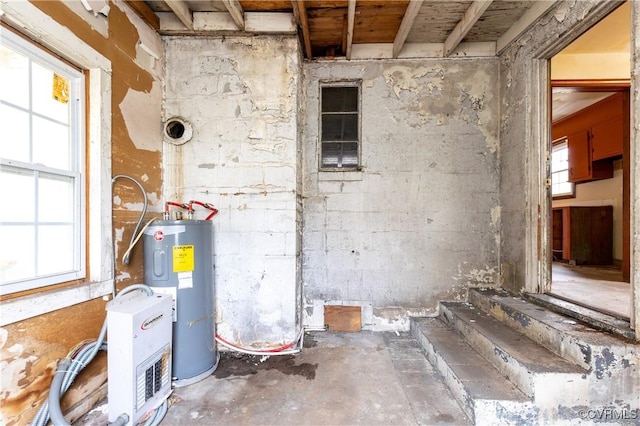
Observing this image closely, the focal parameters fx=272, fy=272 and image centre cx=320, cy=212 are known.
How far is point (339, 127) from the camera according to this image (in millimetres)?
3107

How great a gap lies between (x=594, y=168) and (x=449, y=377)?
4907mm

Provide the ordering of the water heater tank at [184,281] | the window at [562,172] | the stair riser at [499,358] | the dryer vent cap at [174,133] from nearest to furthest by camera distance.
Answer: the stair riser at [499,358] → the water heater tank at [184,281] → the dryer vent cap at [174,133] → the window at [562,172]

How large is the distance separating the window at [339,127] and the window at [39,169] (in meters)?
2.11

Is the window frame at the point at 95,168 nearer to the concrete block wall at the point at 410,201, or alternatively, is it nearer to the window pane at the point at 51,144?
the window pane at the point at 51,144

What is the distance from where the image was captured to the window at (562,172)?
5395 millimetres

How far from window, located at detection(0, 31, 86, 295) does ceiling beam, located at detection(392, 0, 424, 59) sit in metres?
2.56

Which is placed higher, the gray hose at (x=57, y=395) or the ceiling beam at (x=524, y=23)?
the ceiling beam at (x=524, y=23)

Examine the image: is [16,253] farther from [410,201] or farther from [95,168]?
[410,201]

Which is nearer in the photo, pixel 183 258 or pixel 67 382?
pixel 67 382

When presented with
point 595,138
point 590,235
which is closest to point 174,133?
point 590,235

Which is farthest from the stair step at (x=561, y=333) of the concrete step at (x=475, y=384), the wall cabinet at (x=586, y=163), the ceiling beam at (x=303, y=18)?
the wall cabinet at (x=586, y=163)

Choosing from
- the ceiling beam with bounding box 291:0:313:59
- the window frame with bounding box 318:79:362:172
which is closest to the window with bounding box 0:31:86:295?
the ceiling beam with bounding box 291:0:313:59

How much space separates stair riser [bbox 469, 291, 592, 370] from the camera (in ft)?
5.49

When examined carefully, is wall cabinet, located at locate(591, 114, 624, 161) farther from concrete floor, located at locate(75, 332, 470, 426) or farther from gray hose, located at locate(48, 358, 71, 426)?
gray hose, located at locate(48, 358, 71, 426)
